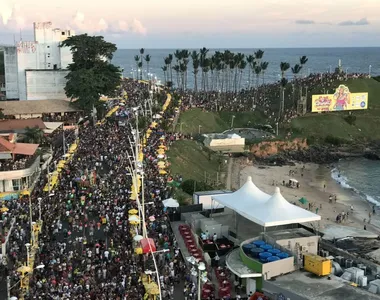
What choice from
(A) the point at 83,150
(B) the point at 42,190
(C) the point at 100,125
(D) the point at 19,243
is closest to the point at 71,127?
(C) the point at 100,125

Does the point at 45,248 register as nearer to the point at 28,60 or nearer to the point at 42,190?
the point at 42,190

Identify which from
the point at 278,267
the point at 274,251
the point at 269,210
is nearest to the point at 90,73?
the point at 269,210

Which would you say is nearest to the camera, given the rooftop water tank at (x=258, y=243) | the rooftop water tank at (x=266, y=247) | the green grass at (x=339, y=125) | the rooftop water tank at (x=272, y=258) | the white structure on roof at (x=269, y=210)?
the rooftop water tank at (x=272, y=258)

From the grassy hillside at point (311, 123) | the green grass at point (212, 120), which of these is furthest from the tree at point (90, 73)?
the grassy hillside at point (311, 123)

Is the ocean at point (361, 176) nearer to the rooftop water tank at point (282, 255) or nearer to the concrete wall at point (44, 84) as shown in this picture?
the rooftop water tank at point (282, 255)

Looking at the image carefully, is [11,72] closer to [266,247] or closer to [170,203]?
[170,203]

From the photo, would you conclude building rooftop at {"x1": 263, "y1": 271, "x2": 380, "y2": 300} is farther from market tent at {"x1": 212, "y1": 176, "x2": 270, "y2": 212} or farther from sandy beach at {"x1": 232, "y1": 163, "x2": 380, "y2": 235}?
sandy beach at {"x1": 232, "y1": 163, "x2": 380, "y2": 235}
